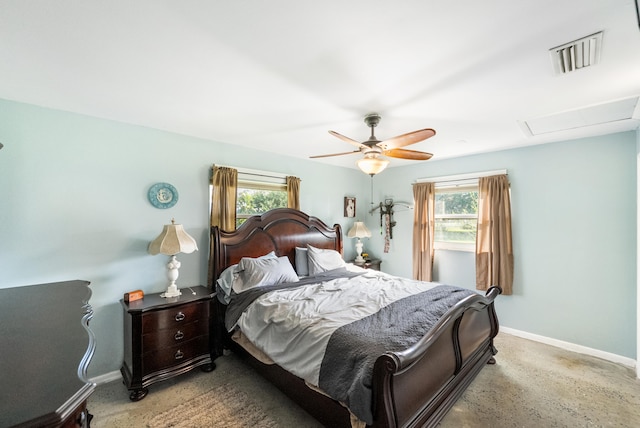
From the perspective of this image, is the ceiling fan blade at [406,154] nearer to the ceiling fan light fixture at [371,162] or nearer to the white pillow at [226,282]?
the ceiling fan light fixture at [371,162]

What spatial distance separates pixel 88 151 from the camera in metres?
2.47

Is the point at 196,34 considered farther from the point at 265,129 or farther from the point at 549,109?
the point at 549,109

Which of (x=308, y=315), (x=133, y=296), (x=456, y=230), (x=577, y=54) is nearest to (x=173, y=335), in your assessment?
(x=133, y=296)

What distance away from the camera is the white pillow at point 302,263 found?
12.0 ft

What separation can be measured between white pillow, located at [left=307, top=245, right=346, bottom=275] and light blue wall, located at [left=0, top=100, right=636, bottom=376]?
1307 mm

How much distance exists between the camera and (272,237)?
3.56m

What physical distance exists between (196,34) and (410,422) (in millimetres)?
2546

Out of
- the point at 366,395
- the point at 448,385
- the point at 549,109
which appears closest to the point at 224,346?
the point at 366,395

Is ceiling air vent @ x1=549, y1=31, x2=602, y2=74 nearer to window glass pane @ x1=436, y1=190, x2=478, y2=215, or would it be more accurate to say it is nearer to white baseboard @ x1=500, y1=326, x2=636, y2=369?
window glass pane @ x1=436, y1=190, x2=478, y2=215

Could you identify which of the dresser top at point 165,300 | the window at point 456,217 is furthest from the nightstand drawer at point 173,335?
the window at point 456,217

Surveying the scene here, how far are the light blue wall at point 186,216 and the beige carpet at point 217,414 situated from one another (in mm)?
962

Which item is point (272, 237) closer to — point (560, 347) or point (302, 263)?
point (302, 263)

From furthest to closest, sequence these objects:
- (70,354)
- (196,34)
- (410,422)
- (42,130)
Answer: (42,130) < (410,422) < (196,34) < (70,354)

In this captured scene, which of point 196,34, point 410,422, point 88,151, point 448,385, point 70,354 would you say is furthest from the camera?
point 88,151
